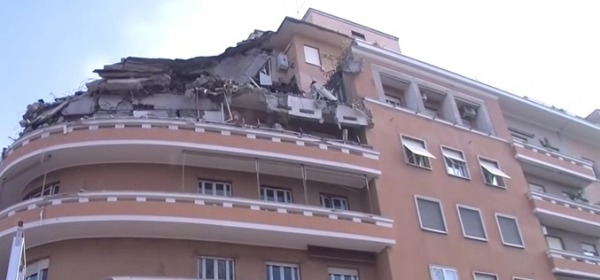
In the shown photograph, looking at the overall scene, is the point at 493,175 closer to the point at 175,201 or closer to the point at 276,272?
the point at 276,272

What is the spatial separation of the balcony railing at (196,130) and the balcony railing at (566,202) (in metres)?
8.10

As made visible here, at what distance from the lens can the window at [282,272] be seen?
65.7 feet

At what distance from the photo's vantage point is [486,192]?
2517 cm

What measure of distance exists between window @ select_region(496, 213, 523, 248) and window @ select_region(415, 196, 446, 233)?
2634mm

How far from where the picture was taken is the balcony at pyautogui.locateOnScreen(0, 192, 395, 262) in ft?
61.2

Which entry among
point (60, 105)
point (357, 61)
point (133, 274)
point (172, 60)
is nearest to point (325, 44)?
point (357, 61)

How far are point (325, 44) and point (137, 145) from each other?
1104 centimetres

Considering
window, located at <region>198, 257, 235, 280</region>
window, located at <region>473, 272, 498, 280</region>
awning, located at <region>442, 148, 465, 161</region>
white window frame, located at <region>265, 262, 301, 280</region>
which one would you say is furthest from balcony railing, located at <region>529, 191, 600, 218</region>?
window, located at <region>198, 257, 235, 280</region>

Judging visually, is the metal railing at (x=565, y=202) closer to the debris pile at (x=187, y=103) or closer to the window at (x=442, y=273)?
the window at (x=442, y=273)

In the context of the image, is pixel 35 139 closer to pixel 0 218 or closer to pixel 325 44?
pixel 0 218

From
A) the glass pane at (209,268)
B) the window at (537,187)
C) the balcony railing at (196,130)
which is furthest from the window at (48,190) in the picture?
the window at (537,187)

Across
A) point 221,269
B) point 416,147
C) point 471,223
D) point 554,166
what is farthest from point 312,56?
point 221,269

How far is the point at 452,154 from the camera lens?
25562 millimetres

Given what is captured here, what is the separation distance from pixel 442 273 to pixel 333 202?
13.4 ft
